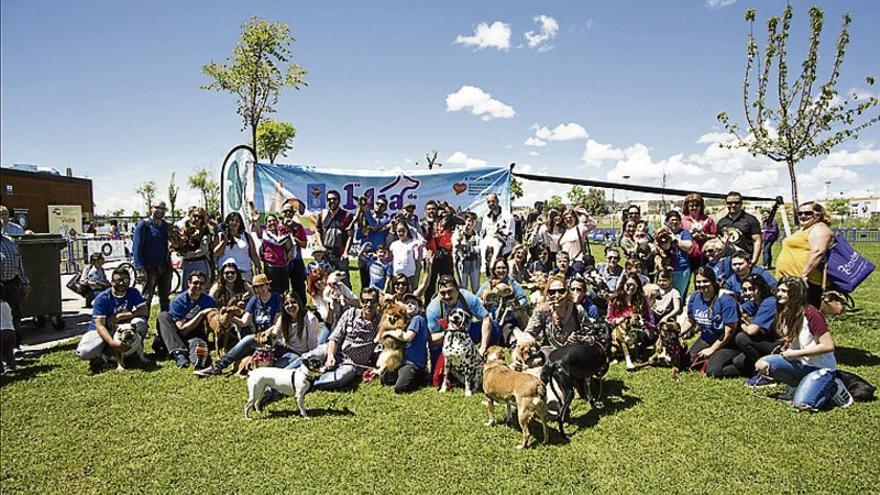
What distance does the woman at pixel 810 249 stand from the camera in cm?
482

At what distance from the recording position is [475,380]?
467cm

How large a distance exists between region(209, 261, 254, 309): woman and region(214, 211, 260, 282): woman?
528 millimetres

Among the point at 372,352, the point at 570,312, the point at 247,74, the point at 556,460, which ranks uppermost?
the point at 247,74

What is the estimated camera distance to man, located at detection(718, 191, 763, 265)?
574 centimetres

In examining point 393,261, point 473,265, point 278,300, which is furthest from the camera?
point 473,265

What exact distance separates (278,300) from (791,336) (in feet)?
16.4

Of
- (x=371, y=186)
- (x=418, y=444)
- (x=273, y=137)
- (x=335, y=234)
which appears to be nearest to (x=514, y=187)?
(x=273, y=137)

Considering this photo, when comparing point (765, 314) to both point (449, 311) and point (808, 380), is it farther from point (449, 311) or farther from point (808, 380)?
point (449, 311)

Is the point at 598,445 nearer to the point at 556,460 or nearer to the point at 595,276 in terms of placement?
the point at 556,460

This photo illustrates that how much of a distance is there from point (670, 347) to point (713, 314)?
0.53m

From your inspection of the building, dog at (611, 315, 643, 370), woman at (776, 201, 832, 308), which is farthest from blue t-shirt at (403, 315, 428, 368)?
the building

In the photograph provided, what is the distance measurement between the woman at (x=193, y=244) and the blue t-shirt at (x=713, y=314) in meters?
5.87

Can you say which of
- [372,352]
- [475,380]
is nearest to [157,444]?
[372,352]

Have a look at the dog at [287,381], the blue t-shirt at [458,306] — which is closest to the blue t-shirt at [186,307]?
the dog at [287,381]
